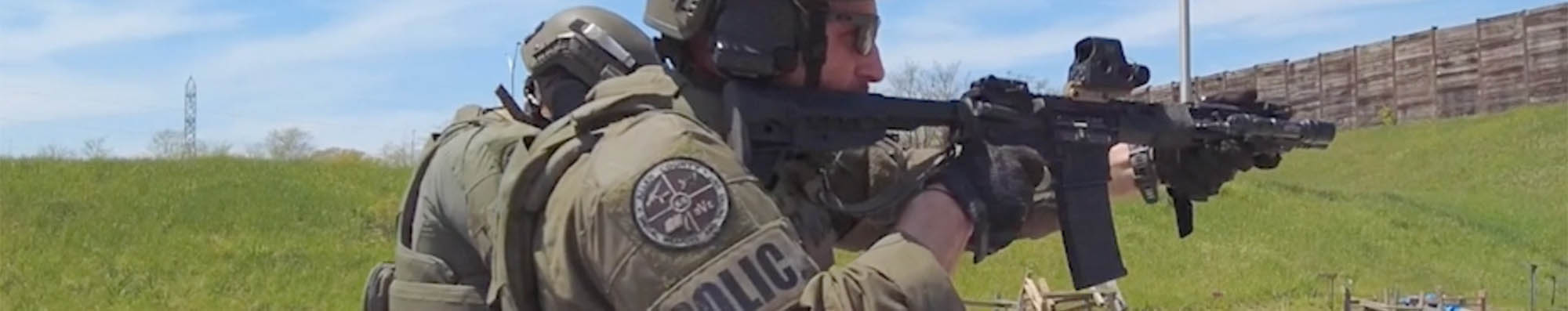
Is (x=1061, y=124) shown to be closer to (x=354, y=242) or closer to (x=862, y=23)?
(x=862, y=23)

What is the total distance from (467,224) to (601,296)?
93 centimetres

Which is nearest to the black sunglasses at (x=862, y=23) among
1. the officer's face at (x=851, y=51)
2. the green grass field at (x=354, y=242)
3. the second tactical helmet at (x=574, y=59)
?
the officer's face at (x=851, y=51)

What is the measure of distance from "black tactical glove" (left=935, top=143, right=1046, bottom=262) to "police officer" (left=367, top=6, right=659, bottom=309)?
1.90 ft

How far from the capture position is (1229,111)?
3414 millimetres

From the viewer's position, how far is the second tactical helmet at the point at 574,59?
4.10 metres

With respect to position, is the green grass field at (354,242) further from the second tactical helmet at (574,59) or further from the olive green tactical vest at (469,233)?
the olive green tactical vest at (469,233)

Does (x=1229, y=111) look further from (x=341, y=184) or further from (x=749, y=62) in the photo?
(x=341, y=184)

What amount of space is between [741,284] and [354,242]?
1568 cm

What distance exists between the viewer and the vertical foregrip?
2.83m

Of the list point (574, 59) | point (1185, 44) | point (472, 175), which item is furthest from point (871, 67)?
point (1185, 44)

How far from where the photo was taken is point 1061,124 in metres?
2.86

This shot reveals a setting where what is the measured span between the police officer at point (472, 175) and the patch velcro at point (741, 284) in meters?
0.49

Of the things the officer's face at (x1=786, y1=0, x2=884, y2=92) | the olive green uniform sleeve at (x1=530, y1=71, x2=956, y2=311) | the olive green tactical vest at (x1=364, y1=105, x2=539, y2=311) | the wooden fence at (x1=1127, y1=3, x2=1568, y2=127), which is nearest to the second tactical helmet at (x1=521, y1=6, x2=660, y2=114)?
the olive green tactical vest at (x1=364, y1=105, x2=539, y2=311)

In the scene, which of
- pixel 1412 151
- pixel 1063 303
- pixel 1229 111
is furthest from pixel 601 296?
pixel 1412 151
